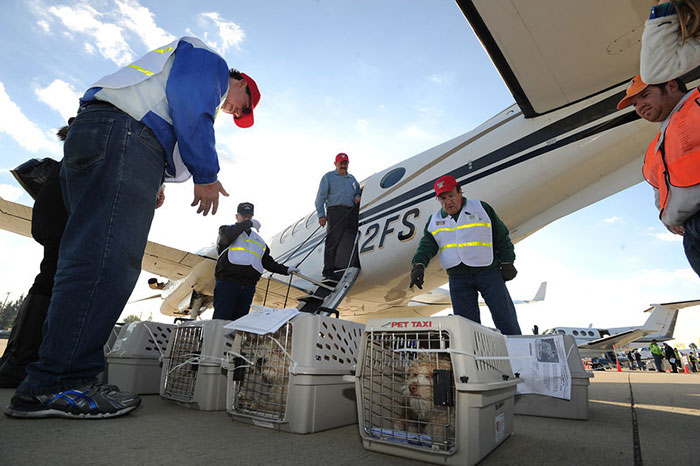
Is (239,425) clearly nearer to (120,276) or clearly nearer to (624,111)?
(120,276)

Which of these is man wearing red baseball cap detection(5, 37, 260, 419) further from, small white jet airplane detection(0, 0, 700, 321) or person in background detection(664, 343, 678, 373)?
person in background detection(664, 343, 678, 373)

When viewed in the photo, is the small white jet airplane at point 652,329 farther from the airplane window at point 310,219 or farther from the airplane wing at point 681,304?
the airplane window at point 310,219

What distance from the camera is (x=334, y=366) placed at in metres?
1.56

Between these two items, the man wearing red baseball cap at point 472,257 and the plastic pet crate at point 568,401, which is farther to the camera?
the man wearing red baseball cap at point 472,257

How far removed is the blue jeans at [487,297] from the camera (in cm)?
247

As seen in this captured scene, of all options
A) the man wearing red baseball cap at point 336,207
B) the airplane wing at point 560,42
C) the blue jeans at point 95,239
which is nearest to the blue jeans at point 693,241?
the airplane wing at point 560,42

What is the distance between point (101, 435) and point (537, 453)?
1.48m

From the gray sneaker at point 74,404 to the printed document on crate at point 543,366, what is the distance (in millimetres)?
1938

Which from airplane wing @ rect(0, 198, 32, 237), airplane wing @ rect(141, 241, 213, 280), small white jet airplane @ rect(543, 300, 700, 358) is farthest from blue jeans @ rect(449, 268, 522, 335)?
small white jet airplane @ rect(543, 300, 700, 358)

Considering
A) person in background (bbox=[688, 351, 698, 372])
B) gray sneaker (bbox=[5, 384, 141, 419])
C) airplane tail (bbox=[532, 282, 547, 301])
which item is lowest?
person in background (bbox=[688, 351, 698, 372])

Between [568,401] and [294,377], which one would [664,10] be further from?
[294,377]

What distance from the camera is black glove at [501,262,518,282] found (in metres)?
2.60

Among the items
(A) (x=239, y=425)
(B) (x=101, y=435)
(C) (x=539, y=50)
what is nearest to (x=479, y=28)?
(C) (x=539, y=50)

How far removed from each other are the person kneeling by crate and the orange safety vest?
2858 millimetres
